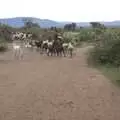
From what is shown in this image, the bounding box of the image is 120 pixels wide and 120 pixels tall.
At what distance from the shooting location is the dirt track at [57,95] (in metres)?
8.83

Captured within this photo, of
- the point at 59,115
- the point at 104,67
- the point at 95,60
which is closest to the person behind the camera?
the point at 59,115

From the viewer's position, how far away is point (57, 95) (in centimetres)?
1091

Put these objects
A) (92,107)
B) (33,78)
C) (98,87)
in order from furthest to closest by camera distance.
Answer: (33,78), (98,87), (92,107)

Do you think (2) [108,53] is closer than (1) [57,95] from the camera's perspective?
No

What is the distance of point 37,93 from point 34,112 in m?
2.23

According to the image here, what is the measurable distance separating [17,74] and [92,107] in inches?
242

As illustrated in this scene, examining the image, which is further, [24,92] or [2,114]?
[24,92]

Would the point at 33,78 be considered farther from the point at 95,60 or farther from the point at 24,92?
→ the point at 95,60

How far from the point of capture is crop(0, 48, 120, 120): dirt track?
348 inches

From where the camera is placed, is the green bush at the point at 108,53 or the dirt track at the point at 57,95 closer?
the dirt track at the point at 57,95

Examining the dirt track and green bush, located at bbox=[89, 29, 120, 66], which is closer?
the dirt track

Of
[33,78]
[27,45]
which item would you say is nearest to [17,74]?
[33,78]

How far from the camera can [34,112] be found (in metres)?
8.93

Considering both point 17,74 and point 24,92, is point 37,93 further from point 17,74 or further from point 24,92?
point 17,74
